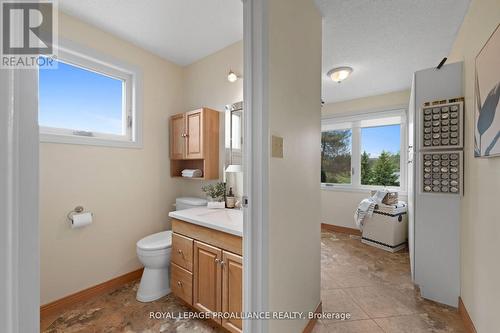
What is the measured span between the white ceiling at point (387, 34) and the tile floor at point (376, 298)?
234cm

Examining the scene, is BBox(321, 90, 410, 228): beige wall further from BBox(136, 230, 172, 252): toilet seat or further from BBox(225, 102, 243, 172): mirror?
BBox(136, 230, 172, 252): toilet seat

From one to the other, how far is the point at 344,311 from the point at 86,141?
2628mm

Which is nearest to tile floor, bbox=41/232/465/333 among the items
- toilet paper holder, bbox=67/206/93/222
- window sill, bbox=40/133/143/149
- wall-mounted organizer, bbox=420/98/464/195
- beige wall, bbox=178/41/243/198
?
toilet paper holder, bbox=67/206/93/222

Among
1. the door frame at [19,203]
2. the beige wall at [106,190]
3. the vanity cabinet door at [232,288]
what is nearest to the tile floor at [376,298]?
the vanity cabinet door at [232,288]

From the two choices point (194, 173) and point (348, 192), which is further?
point (348, 192)

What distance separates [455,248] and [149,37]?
3.29 metres

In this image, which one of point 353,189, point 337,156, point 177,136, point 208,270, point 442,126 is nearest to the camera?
point 208,270

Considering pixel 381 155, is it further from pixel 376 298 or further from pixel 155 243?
pixel 155 243

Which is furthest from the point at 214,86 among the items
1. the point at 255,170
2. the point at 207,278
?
the point at 207,278

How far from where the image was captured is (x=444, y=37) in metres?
2.01

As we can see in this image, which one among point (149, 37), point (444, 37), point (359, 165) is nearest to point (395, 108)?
point (359, 165)

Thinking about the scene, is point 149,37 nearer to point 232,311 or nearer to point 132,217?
point 132,217

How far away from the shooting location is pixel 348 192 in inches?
151

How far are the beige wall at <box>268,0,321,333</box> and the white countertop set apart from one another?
323 millimetres
